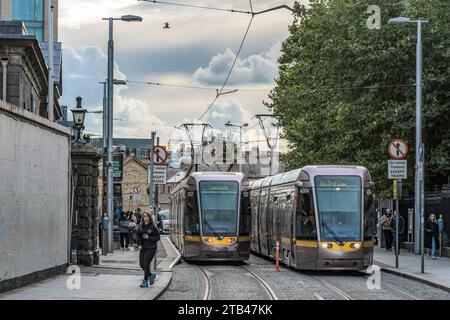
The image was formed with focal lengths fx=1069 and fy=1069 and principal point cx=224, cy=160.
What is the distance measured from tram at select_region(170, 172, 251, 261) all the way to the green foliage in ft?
34.3

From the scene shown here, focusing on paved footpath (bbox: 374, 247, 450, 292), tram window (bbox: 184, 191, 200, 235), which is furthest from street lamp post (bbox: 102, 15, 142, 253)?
paved footpath (bbox: 374, 247, 450, 292)

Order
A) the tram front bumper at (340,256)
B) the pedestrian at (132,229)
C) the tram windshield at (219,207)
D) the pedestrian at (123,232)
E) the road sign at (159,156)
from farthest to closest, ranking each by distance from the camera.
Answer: the pedestrian at (132,229)
the pedestrian at (123,232)
the tram windshield at (219,207)
the road sign at (159,156)
the tram front bumper at (340,256)

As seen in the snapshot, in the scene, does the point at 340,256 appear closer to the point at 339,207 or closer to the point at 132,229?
the point at 339,207

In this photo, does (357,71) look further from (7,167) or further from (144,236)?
(7,167)

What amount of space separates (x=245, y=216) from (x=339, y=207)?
6.31 meters

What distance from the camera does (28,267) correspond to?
2150 centimetres

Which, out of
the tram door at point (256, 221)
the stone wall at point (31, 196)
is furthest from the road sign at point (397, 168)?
the stone wall at point (31, 196)

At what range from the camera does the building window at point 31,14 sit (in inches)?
2995

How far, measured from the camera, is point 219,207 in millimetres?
33688

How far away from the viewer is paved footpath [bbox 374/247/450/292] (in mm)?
25266

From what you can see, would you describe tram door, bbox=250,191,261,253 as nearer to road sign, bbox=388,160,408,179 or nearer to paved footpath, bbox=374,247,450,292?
paved footpath, bbox=374,247,450,292

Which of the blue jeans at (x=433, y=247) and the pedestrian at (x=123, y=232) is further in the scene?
the pedestrian at (x=123, y=232)

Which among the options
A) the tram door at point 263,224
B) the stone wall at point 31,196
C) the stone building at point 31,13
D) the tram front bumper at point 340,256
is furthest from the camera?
the stone building at point 31,13

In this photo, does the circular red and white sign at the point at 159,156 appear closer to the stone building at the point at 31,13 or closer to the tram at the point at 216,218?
the tram at the point at 216,218
